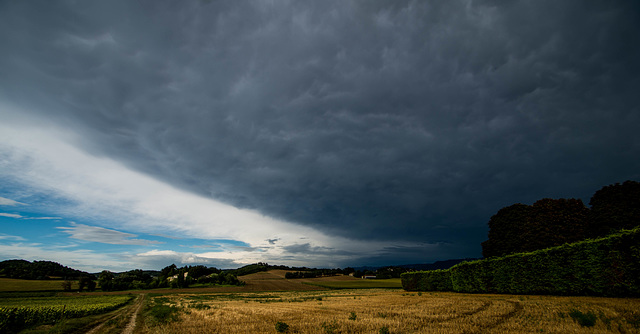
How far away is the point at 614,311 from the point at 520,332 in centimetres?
653

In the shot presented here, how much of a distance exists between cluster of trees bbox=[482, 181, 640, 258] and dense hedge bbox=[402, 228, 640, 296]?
15211 mm

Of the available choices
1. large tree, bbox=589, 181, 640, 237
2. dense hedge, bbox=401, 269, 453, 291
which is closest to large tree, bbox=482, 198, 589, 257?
large tree, bbox=589, 181, 640, 237

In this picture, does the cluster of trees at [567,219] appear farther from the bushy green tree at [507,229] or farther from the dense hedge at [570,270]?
the dense hedge at [570,270]

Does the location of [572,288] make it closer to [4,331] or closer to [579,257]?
[579,257]

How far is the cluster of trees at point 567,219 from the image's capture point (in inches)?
1462

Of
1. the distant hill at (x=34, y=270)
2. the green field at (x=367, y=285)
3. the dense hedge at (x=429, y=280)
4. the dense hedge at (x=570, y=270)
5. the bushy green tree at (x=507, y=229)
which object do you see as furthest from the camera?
the distant hill at (x=34, y=270)

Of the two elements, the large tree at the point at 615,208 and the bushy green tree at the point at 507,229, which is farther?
the bushy green tree at the point at 507,229

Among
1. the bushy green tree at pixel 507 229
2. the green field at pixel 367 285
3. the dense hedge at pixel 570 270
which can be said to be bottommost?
the green field at pixel 367 285

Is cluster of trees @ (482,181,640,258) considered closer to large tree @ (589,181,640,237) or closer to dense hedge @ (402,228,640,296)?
large tree @ (589,181,640,237)

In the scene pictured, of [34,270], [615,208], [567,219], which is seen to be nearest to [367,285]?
[567,219]

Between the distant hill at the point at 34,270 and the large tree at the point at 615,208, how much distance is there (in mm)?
188698

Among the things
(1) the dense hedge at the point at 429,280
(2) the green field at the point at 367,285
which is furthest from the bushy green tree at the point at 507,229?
(2) the green field at the point at 367,285

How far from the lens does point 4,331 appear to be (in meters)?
20.1

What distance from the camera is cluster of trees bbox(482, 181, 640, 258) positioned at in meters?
37.1
